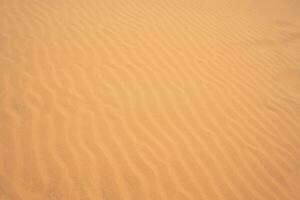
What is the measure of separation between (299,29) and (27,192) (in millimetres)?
6278

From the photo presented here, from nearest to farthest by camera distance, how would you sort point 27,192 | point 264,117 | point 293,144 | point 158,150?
point 27,192
point 158,150
point 293,144
point 264,117

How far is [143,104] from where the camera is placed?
4055 mm

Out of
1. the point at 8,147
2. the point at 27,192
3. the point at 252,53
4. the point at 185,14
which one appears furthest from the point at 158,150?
the point at 185,14

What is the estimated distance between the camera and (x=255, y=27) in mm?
6133

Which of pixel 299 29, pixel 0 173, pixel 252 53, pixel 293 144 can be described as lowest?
pixel 0 173

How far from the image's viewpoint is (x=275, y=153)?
3.71m

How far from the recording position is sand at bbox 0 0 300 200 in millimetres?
3197

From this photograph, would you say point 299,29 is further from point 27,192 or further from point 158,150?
point 27,192

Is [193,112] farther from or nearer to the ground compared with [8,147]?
farther from the ground

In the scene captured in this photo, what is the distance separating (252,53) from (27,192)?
4435mm

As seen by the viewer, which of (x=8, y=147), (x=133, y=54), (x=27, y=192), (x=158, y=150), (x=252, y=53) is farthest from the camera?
(x=252, y=53)

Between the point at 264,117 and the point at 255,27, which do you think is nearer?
the point at 264,117

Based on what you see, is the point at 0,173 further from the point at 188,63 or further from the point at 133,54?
the point at 188,63

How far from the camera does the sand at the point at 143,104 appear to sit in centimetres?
320
